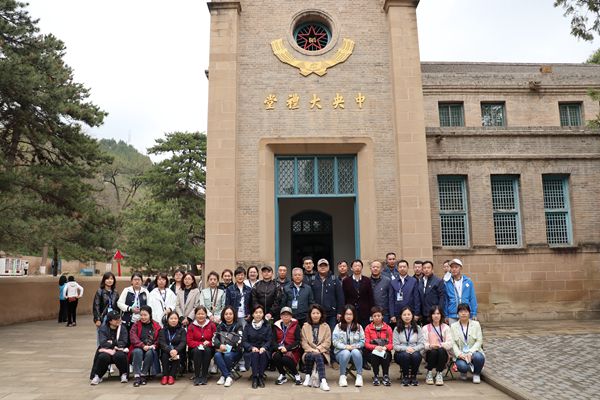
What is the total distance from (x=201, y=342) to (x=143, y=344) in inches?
37.4

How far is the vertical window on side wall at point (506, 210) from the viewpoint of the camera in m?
14.6

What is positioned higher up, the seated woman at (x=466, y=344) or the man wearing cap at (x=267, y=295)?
the man wearing cap at (x=267, y=295)

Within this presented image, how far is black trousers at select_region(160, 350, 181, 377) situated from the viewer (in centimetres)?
768

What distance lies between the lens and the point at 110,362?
7750mm

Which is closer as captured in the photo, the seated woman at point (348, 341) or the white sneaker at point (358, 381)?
the white sneaker at point (358, 381)

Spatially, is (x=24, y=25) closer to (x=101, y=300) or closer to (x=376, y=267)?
(x=101, y=300)

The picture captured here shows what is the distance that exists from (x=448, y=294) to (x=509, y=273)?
21.4ft

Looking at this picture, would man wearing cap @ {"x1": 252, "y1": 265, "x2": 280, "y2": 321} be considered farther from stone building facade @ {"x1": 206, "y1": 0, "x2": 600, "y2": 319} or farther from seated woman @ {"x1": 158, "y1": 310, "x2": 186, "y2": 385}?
stone building facade @ {"x1": 206, "y1": 0, "x2": 600, "y2": 319}

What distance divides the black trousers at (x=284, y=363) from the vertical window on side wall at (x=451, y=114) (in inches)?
520

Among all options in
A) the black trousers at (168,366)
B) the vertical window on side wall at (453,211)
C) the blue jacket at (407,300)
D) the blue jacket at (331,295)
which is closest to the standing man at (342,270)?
the blue jacket at (331,295)

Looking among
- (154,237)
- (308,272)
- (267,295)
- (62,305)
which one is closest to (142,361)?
(267,295)

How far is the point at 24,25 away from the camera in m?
14.7

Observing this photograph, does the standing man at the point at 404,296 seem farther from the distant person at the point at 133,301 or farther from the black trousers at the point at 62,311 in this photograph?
Answer: the black trousers at the point at 62,311

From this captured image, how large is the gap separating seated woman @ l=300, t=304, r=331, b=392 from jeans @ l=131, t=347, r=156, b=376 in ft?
8.09
